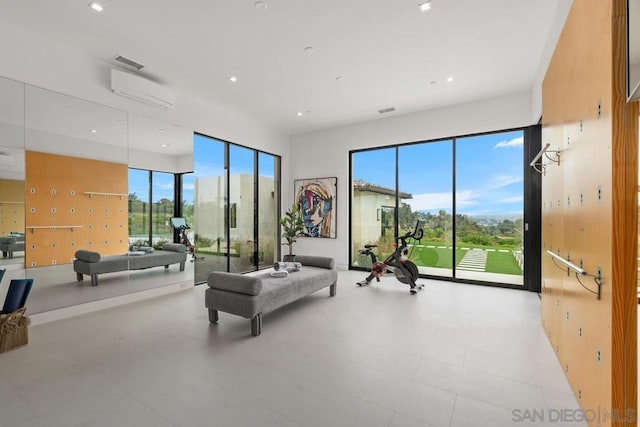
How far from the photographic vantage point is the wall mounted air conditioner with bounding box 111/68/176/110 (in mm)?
3950

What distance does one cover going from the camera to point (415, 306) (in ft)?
13.5

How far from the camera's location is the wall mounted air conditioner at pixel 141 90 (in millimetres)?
3950

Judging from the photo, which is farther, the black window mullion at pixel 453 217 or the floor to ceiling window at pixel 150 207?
the black window mullion at pixel 453 217

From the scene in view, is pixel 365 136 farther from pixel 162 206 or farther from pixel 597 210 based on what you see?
pixel 597 210

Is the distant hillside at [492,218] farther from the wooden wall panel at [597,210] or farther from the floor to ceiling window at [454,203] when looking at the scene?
the wooden wall panel at [597,210]

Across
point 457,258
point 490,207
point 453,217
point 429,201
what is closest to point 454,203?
point 453,217

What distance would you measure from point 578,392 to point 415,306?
7.15 ft

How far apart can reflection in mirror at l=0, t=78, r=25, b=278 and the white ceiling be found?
83cm

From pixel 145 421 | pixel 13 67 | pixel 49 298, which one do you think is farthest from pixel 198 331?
pixel 13 67

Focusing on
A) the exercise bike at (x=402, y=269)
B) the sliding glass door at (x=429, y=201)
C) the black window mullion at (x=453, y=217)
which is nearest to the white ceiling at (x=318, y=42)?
the black window mullion at (x=453, y=217)

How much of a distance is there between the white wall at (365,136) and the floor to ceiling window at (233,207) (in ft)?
2.14

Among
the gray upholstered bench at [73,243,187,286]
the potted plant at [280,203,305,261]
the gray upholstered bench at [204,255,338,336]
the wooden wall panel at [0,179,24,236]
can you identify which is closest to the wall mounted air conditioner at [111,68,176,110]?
the wooden wall panel at [0,179,24,236]

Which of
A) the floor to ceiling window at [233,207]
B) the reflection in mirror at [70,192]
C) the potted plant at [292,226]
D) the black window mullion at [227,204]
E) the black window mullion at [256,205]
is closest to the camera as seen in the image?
the reflection in mirror at [70,192]

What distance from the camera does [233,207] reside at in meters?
6.27
